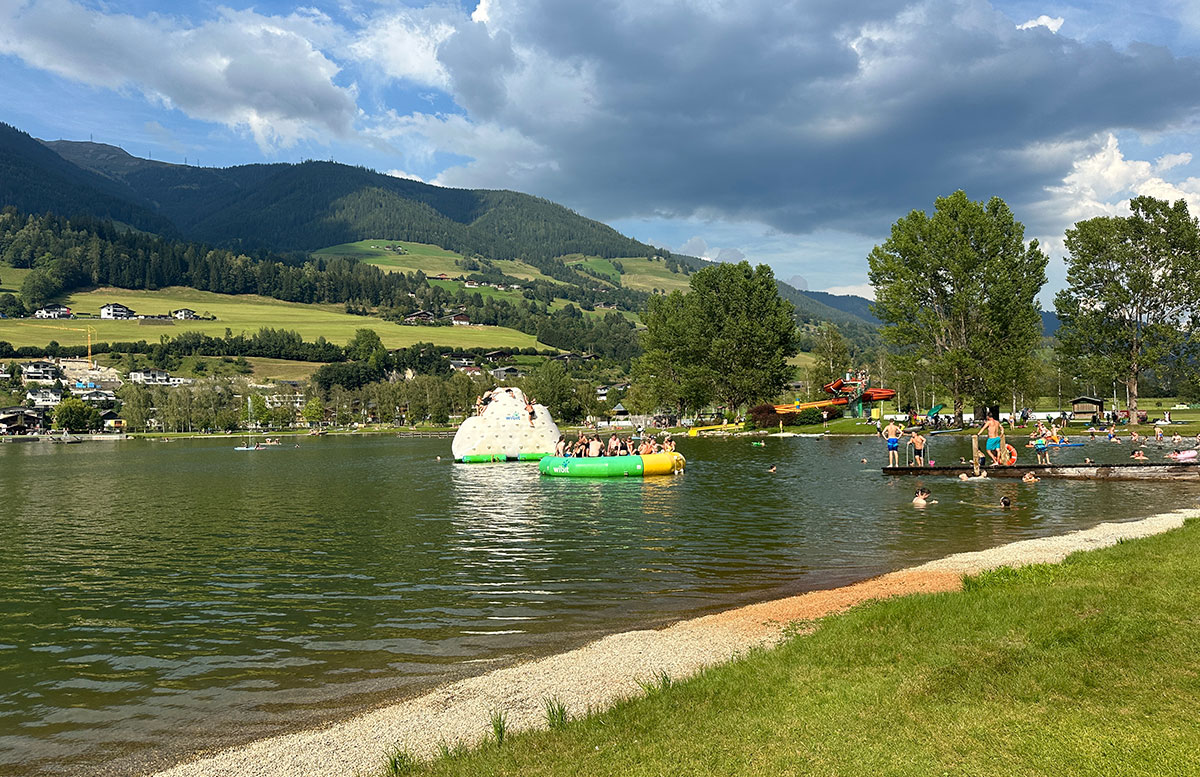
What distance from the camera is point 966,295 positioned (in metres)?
75.4

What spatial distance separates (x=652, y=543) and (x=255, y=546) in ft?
45.1

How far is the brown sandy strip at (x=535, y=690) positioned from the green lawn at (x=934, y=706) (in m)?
0.93

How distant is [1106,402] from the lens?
108 meters

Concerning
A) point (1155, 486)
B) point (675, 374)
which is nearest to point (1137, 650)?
point (1155, 486)

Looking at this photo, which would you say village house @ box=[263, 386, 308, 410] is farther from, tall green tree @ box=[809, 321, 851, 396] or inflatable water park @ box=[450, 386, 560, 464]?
inflatable water park @ box=[450, 386, 560, 464]

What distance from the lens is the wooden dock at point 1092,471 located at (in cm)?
3553

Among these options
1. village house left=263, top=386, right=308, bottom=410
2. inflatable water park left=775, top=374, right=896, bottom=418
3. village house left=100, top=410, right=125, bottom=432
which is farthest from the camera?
village house left=263, top=386, right=308, bottom=410

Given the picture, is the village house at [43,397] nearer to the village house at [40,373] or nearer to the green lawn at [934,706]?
the village house at [40,373]

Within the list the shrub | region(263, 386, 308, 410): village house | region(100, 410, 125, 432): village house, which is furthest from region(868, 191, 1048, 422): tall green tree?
region(100, 410, 125, 432): village house

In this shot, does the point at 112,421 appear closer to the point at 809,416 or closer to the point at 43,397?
the point at 43,397

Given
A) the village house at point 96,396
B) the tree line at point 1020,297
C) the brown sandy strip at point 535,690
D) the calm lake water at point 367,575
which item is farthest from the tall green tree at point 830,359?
the village house at point 96,396

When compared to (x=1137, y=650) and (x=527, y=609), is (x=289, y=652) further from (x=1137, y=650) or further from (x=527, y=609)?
(x=1137, y=650)

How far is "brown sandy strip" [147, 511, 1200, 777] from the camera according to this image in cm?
883

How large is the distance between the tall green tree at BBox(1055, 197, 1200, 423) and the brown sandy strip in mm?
70264
